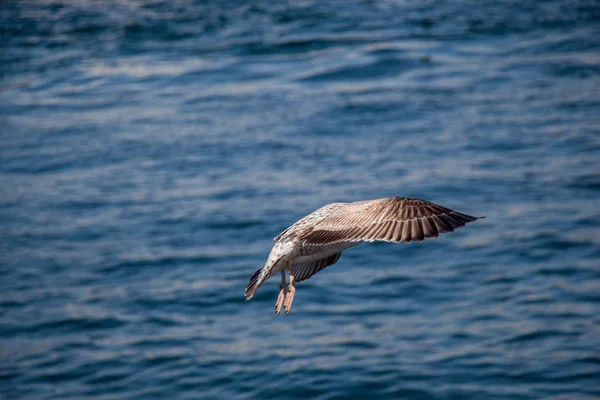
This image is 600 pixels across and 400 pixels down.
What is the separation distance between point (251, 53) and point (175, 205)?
735 cm

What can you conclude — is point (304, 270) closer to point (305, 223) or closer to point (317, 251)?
point (317, 251)

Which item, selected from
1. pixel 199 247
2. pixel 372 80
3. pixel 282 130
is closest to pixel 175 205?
pixel 199 247

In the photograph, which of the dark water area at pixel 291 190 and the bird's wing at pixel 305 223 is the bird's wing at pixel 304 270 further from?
the dark water area at pixel 291 190

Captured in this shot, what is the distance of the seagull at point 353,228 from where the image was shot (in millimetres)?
8000

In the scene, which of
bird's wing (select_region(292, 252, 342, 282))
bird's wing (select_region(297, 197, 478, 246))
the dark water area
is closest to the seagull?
bird's wing (select_region(297, 197, 478, 246))

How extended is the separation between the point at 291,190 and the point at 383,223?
13.1 meters

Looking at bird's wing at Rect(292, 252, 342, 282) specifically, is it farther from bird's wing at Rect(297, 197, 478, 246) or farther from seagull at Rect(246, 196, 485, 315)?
bird's wing at Rect(297, 197, 478, 246)

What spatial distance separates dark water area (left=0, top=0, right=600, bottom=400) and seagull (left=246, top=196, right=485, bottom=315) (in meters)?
7.66

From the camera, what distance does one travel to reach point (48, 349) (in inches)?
699

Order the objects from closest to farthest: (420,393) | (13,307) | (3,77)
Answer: (420,393), (13,307), (3,77)

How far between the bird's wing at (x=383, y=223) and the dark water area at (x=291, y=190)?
305 inches

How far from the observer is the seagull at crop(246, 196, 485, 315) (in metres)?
8.00

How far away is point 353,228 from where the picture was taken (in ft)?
26.9

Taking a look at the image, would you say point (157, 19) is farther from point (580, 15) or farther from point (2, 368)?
point (2, 368)
